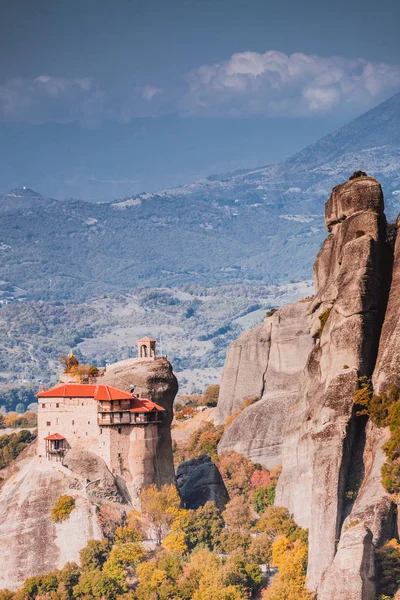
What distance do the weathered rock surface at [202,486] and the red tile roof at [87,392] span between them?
1025 centimetres

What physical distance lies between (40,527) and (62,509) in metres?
1.90

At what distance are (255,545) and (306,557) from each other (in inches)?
436

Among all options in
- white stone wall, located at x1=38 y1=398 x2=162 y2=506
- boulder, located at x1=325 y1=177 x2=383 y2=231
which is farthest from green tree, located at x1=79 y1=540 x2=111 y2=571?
boulder, located at x1=325 y1=177 x2=383 y2=231

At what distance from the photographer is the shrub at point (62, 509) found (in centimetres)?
10088

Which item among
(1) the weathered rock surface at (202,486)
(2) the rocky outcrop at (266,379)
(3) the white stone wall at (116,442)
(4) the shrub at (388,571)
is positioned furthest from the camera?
(2) the rocky outcrop at (266,379)

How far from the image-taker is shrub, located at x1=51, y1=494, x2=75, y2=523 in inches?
3971

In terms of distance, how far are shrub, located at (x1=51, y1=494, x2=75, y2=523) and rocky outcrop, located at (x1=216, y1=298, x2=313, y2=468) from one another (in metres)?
26.0

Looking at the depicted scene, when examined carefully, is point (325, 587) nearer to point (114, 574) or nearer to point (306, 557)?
point (306, 557)

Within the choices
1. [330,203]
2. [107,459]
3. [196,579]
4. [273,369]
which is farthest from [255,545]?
[273,369]

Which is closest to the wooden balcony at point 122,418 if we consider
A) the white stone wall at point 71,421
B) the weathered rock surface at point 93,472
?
the white stone wall at point 71,421

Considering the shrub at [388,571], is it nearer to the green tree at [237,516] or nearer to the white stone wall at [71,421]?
the green tree at [237,516]

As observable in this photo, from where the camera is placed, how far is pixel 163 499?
103m

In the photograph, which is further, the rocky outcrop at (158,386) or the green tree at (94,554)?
the rocky outcrop at (158,386)

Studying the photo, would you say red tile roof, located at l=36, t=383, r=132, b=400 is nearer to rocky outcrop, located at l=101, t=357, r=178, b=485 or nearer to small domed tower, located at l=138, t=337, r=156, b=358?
rocky outcrop, located at l=101, t=357, r=178, b=485
